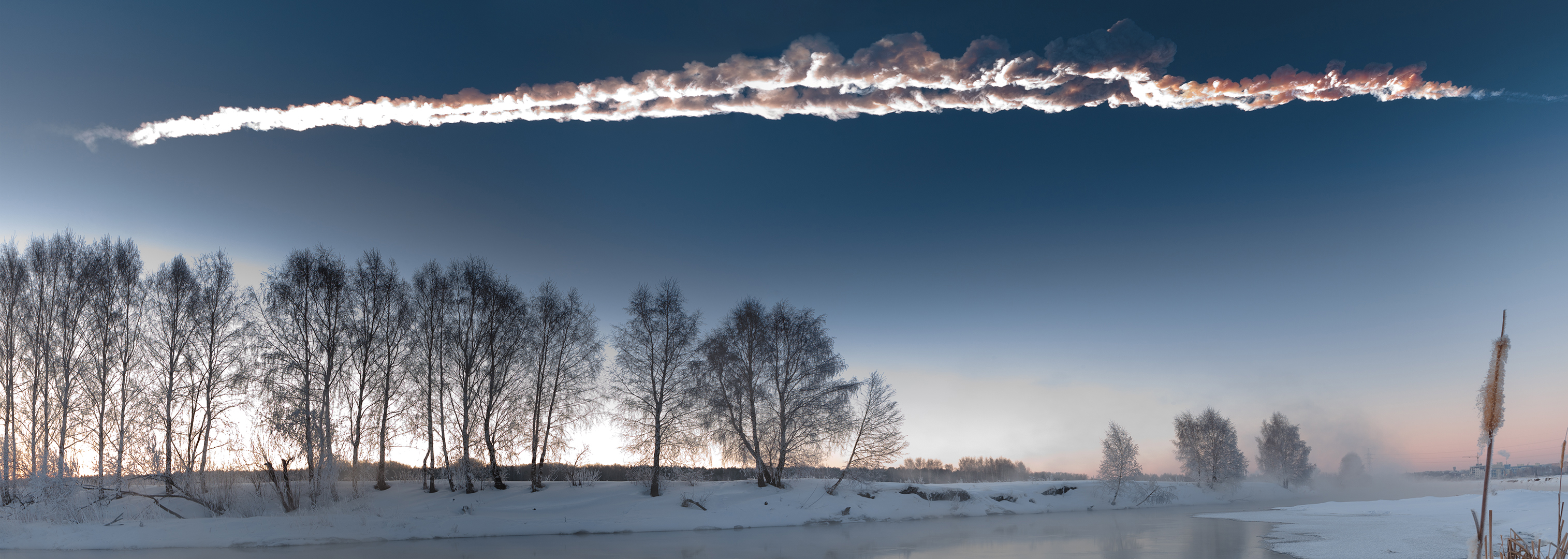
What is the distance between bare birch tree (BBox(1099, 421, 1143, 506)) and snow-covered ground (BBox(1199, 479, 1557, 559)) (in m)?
12.2

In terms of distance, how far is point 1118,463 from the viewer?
54.2 metres

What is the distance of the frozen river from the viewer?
1862 cm

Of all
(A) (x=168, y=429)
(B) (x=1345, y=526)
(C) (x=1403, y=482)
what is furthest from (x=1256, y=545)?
(C) (x=1403, y=482)

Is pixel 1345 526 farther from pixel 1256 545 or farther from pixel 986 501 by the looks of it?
pixel 986 501

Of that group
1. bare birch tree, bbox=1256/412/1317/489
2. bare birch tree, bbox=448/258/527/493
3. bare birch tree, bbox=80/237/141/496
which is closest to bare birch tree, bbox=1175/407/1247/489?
bare birch tree, bbox=1256/412/1317/489

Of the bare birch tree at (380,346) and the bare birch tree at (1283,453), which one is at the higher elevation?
the bare birch tree at (380,346)

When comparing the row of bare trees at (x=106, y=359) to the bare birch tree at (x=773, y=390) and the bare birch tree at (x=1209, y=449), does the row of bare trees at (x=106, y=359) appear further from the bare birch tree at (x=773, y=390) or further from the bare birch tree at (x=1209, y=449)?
the bare birch tree at (x=1209, y=449)

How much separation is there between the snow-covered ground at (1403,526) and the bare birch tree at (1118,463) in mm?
12219

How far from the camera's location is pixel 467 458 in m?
29.0

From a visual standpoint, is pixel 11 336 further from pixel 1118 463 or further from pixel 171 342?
pixel 1118 463

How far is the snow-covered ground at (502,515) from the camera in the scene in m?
21.6

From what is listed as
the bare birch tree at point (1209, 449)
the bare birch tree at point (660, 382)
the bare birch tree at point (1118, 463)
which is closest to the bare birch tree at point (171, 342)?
the bare birch tree at point (660, 382)

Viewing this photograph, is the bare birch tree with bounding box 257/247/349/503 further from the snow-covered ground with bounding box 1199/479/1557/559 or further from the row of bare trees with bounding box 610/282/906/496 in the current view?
the snow-covered ground with bounding box 1199/479/1557/559

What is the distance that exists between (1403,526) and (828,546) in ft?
66.4
